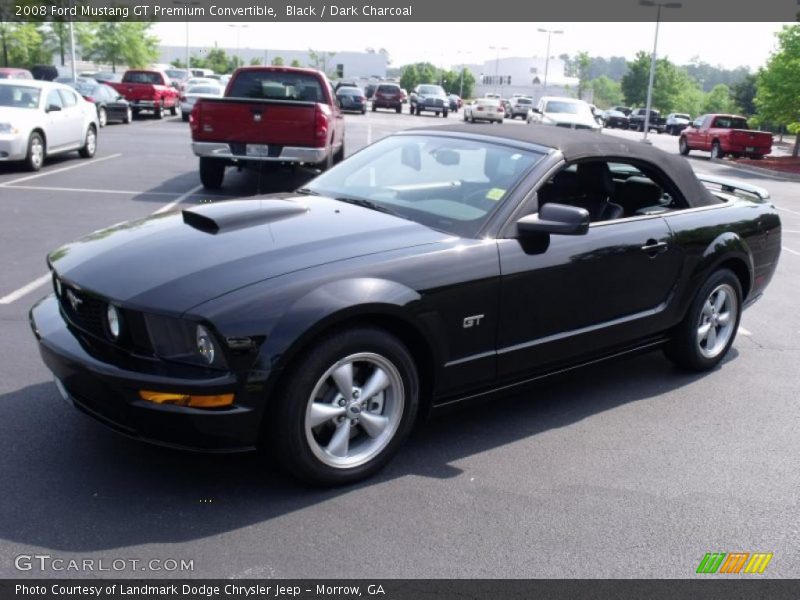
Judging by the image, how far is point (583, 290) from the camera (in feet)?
14.7

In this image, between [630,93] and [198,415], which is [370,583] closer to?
[198,415]

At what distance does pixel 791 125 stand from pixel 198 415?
29.8 metres

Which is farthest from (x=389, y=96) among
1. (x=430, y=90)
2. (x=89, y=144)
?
(x=89, y=144)

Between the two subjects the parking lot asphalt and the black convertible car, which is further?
the black convertible car

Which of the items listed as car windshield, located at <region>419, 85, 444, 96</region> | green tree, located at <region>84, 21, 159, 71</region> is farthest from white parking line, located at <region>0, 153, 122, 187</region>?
green tree, located at <region>84, 21, 159, 71</region>

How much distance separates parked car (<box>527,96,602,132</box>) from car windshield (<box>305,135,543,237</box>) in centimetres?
2194

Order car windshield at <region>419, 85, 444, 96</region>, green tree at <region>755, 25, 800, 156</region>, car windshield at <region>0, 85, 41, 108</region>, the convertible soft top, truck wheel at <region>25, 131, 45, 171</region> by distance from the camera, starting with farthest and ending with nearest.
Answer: car windshield at <region>419, 85, 444, 96</region> → green tree at <region>755, 25, 800, 156</region> → car windshield at <region>0, 85, 41, 108</region> → truck wheel at <region>25, 131, 45, 171</region> → the convertible soft top

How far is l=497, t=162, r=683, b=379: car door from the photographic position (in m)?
4.20

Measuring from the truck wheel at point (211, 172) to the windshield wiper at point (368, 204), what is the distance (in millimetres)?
8456

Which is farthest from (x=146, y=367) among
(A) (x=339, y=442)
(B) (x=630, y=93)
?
(B) (x=630, y=93)

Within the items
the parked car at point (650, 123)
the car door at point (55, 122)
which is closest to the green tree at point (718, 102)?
the parked car at point (650, 123)

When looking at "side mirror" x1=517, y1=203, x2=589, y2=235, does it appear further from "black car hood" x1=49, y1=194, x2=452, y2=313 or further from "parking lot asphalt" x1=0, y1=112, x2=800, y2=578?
"parking lot asphalt" x1=0, y1=112, x2=800, y2=578

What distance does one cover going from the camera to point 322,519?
11.3 ft

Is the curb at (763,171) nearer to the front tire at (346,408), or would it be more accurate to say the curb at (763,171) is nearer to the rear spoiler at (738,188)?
the rear spoiler at (738,188)
